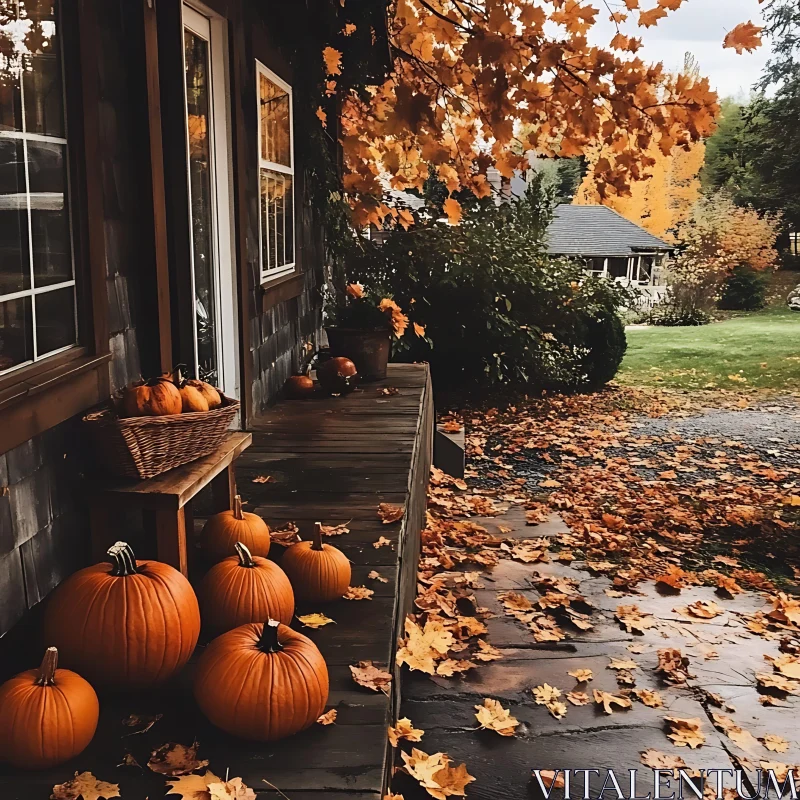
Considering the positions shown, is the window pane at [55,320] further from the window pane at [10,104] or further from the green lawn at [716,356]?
the green lawn at [716,356]

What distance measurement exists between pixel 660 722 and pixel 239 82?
368cm

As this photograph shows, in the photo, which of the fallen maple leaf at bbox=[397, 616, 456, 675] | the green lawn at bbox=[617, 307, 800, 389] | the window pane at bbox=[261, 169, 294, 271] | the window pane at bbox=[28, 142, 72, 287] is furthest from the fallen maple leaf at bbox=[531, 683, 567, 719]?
the green lawn at bbox=[617, 307, 800, 389]

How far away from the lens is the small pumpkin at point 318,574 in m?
2.56

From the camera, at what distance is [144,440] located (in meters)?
2.34

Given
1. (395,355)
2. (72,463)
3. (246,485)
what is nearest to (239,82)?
(246,485)

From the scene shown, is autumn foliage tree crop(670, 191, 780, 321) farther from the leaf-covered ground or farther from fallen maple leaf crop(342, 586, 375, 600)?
fallen maple leaf crop(342, 586, 375, 600)

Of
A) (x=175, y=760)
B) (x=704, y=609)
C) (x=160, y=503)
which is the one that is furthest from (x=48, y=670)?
(x=704, y=609)

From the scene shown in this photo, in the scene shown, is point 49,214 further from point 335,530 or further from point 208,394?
point 335,530

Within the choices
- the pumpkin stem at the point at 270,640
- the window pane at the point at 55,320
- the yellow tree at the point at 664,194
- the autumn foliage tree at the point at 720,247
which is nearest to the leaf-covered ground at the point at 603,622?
the pumpkin stem at the point at 270,640

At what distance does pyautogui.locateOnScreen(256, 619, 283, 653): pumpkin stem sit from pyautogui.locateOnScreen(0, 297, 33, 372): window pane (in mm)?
931

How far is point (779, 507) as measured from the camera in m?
6.08

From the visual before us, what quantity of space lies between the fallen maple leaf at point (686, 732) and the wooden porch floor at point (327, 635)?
98 cm

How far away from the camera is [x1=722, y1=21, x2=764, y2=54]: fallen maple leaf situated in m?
5.18

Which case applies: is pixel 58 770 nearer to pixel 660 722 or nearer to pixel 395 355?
pixel 660 722
